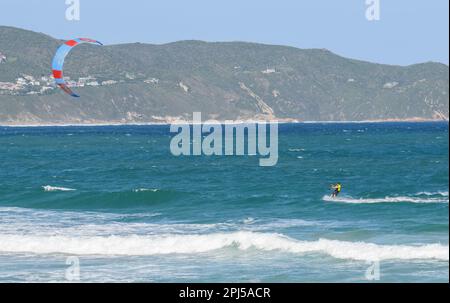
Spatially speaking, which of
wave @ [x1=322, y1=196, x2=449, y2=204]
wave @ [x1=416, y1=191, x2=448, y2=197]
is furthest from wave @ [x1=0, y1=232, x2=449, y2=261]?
wave @ [x1=416, y1=191, x2=448, y2=197]

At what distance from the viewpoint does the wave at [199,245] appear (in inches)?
1048

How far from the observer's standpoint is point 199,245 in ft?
95.6

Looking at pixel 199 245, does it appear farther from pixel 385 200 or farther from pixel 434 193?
pixel 434 193

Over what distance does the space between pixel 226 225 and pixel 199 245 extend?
217 inches

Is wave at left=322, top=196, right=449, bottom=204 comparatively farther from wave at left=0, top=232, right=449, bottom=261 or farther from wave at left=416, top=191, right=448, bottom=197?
wave at left=0, top=232, right=449, bottom=261

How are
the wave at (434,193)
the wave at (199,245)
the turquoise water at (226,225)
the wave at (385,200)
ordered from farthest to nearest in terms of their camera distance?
the wave at (434,193), the wave at (385,200), the wave at (199,245), the turquoise water at (226,225)

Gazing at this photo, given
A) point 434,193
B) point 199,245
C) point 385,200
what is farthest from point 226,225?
point 434,193

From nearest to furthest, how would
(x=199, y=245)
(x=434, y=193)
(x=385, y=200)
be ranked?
(x=199, y=245), (x=385, y=200), (x=434, y=193)

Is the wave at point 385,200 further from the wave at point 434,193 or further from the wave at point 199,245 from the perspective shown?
the wave at point 199,245

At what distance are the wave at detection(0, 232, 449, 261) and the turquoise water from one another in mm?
39

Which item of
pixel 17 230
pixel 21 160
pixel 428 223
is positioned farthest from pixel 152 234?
pixel 21 160

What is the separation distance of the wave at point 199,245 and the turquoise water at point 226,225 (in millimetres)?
39

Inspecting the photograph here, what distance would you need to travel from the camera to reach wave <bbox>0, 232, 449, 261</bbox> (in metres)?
26.6

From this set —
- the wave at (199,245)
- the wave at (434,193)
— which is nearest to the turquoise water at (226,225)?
the wave at (199,245)
